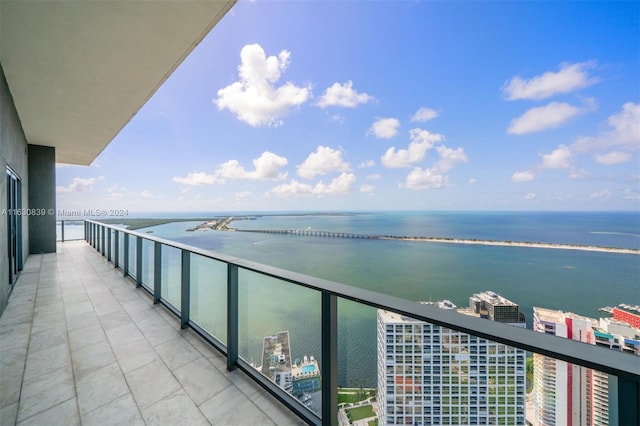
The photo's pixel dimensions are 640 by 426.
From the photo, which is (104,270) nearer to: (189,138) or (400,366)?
(400,366)

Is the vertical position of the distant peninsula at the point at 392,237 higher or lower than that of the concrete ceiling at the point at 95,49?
lower

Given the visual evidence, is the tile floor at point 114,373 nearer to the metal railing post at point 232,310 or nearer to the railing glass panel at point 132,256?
the metal railing post at point 232,310

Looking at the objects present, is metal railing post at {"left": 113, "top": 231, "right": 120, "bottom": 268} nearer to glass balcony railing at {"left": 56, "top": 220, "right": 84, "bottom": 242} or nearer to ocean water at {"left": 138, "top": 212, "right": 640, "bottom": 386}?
ocean water at {"left": 138, "top": 212, "right": 640, "bottom": 386}

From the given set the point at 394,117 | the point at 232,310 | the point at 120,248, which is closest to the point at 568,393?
the point at 232,310

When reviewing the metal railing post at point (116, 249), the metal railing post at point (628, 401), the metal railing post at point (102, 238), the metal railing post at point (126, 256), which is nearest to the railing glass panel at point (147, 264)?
the metal railing post at point (126, 256)

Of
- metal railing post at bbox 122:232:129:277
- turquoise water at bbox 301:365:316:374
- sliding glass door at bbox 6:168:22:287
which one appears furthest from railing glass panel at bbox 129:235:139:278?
turquoise water at bbox 301:365:316:374
